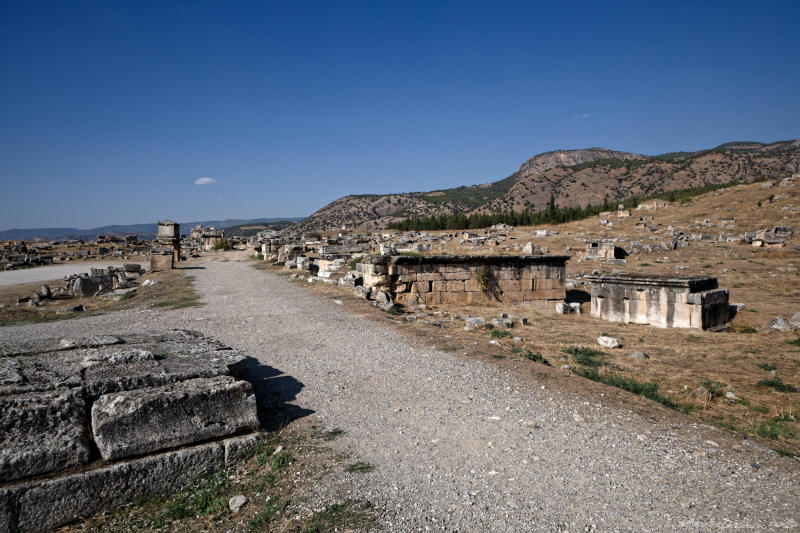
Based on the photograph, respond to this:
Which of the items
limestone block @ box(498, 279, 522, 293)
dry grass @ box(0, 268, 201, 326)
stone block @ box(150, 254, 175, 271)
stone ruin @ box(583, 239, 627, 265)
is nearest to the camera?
dry grass @ box(0, 268, 201, 326)

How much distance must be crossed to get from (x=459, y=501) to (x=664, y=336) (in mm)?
8022

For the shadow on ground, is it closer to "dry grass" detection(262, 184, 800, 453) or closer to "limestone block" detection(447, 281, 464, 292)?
"dry grass" detection(262, 184, 800, 453)

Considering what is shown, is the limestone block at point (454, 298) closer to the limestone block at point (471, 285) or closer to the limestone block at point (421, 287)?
the limestone block at point (471, 285)

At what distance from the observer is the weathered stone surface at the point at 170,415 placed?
337 centimetres

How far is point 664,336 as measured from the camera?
9141mm

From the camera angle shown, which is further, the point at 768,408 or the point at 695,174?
the point at 695,174

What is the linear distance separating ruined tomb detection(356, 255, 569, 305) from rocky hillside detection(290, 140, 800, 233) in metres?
61.7

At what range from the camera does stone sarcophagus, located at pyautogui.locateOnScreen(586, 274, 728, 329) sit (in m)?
9.77

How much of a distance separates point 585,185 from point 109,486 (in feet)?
347

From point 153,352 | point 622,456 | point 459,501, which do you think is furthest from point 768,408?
point 153,352

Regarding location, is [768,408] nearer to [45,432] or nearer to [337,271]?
[45,432]

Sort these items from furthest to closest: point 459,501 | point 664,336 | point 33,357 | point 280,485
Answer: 1. point 664,336
2. point 33,357
3. point 280,485
4. point 459,501

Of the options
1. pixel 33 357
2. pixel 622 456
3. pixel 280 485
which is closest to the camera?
pixel 280 485

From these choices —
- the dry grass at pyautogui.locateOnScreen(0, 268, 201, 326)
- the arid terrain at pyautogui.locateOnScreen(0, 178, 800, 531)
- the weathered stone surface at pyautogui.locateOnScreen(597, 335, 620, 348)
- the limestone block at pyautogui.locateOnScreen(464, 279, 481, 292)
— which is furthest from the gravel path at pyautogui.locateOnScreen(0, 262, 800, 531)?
the dry grass at pyautogui.locateOnScreen(0, 268, 201, 326)
